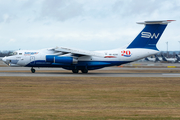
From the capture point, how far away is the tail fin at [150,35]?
37.2 m

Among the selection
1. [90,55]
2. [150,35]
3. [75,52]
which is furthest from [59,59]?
[150,35]

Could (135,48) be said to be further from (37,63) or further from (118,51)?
(37,63)

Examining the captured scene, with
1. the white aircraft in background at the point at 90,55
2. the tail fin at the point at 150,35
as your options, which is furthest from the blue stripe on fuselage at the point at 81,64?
the tail fin at the point at 150,35

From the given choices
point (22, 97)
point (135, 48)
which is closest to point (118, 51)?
point (135, 48)

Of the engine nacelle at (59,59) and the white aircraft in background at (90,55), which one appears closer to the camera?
the engine nacelle at (59,59)

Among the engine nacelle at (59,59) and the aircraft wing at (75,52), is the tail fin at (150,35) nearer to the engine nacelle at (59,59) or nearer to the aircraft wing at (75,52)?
the aircraft wing at (75,52)

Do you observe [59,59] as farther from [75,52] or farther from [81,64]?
[81,64]

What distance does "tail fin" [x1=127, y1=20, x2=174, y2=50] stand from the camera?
37250 millimetres

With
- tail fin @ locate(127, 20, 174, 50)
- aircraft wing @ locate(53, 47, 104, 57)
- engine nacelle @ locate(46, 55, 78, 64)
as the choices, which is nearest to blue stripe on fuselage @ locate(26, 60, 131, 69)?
engine nacelle @ locate(46, 55, 78, 64)

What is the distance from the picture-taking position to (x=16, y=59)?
3653 centimetres

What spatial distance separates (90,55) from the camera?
3544 centimetres

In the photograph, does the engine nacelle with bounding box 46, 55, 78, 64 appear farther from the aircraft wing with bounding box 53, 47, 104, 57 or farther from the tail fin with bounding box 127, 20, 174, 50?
the tail fin with bounding box 127, 20, 174, 50

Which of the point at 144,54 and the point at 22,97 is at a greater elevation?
the point at 144,54

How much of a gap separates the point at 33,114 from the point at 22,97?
4926 mm
